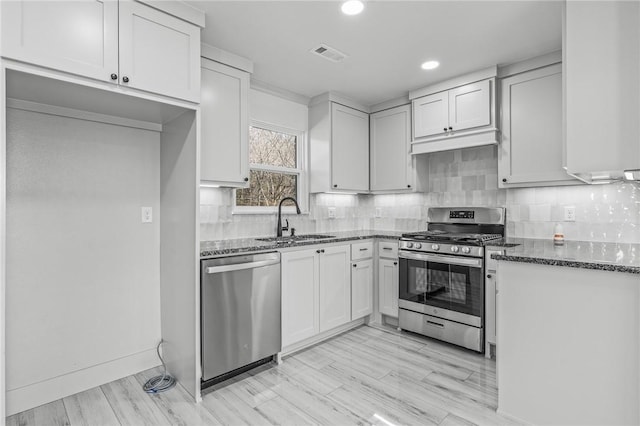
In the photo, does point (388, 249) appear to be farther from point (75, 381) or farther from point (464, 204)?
point (75, 381)

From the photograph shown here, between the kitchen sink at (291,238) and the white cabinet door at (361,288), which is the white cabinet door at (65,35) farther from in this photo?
the white cabinet door at (361,288)

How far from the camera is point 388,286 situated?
11.5 ft

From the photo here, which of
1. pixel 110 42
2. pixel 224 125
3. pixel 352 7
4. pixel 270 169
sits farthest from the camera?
pixel 270 169

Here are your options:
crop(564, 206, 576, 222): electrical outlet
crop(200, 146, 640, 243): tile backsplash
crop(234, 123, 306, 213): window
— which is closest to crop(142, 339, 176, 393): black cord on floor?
crop(200, 146, 640, 243): tile backsplash

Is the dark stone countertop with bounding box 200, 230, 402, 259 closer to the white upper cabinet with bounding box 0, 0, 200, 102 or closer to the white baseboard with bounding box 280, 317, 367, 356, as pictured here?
the white baseboard with bounding box 280, 317, 367, 356


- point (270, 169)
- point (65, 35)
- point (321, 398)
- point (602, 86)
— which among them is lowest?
point (321, 398)

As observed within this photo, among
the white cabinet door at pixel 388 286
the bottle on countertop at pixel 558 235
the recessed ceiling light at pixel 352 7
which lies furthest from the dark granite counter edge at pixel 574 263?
the recessed ceiling light at pixel 352 7

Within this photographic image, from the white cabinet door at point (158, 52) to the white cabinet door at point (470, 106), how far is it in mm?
2316

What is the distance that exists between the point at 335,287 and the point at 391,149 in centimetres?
170

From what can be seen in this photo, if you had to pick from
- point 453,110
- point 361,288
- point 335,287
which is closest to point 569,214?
point 453,110

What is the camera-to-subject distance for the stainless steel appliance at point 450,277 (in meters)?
2.81

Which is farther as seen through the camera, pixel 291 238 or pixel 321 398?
pixel 291 238

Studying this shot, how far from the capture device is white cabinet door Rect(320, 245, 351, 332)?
10.0 ft

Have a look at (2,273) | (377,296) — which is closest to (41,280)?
(2,273)
